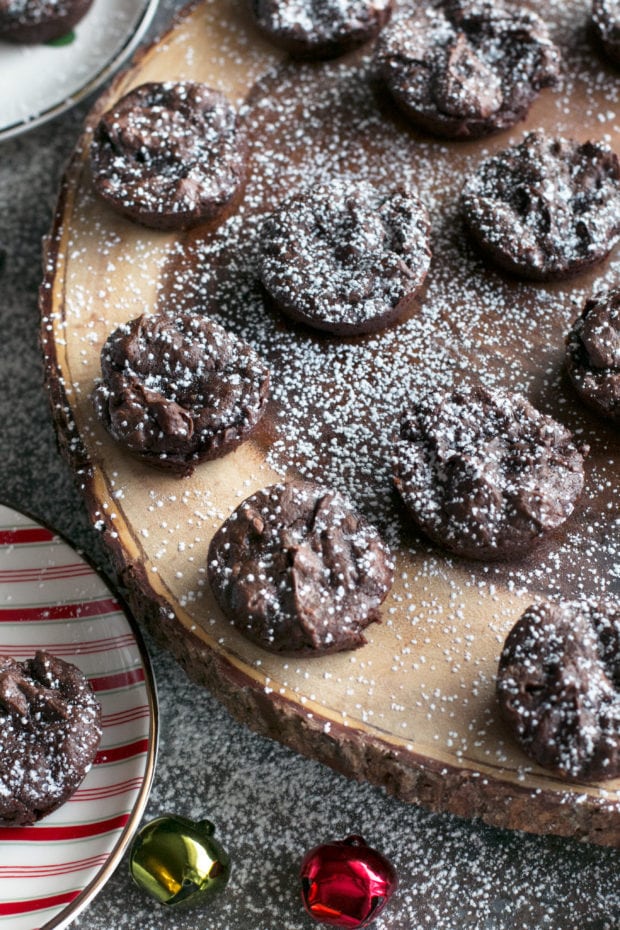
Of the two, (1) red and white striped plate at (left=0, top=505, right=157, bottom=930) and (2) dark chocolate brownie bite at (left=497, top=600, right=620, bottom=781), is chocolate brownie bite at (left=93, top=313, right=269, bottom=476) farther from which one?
(2) dark chocolate brownie bite at (left=497, top=600, right=620, bottom=781)

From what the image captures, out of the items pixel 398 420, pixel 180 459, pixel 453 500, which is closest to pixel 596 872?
pixel 453 500

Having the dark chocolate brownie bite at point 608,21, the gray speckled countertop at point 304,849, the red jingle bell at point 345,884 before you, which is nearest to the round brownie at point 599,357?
the dark chocolate brownie bite at point 608,21

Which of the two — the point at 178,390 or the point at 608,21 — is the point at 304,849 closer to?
the point at 178,390

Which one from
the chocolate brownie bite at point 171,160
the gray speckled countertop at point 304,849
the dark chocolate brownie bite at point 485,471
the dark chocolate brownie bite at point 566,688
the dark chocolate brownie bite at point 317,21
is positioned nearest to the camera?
the dark chocolate brownie bite at point 566,688

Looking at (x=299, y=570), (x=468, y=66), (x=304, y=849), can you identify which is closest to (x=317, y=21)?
(x=468, y=66)

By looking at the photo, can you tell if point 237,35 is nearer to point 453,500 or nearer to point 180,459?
point 180,459

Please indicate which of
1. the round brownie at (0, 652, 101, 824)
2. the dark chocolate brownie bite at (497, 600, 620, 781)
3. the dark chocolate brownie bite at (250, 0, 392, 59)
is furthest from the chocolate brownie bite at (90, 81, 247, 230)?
the dark chocolate brownie bite at (497, 600, 620, 781)

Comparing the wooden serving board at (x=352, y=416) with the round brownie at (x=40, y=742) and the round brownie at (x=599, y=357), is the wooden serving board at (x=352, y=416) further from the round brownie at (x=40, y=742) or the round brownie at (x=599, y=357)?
the round brownie at (x=40, y=742)
